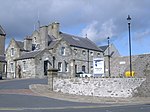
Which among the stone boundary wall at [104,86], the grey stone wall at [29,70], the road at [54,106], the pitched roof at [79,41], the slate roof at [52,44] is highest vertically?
the pitched roof at [79,41]

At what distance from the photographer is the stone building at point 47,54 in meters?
49.4

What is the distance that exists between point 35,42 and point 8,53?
6.35 m

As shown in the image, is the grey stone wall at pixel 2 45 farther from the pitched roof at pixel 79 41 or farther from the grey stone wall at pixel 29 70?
the grey stone wall at pixel 29 70

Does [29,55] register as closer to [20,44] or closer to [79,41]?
[20,44]

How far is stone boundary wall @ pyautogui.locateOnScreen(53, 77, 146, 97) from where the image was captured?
2595cm

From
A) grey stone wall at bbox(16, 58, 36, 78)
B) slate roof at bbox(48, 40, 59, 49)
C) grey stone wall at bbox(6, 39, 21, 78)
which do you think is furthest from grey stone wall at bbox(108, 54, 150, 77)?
grey stone wall at bbox(6, 39, 21, 78)

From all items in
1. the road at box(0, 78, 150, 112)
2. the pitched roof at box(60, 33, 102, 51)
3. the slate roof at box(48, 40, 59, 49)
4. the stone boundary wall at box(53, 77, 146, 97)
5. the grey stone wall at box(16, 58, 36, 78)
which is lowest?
the road at box(0, 78, 150, 112)

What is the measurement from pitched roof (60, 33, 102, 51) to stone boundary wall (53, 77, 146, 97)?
32.0 metres

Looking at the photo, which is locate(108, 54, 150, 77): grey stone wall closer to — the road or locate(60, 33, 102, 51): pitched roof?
the road

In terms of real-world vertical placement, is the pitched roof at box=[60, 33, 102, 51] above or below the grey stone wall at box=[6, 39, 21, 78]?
above

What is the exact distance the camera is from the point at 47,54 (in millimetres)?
50125

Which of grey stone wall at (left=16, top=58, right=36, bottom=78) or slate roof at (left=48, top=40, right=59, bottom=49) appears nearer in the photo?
grey stone wall at (left=16, top=58, right=36, bottom=78)

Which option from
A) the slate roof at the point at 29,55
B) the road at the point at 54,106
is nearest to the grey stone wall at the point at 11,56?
the slate roof at the point at 29,55

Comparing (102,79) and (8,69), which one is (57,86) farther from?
(8,69)
